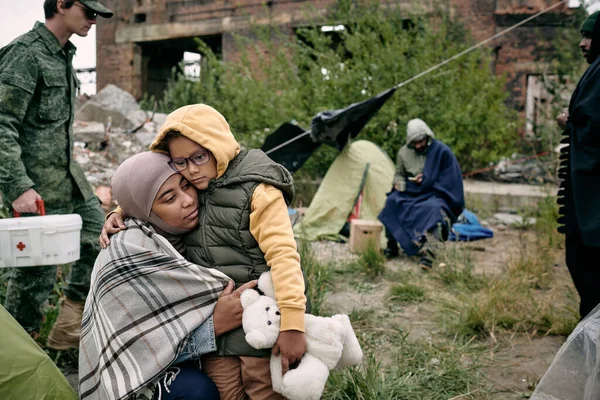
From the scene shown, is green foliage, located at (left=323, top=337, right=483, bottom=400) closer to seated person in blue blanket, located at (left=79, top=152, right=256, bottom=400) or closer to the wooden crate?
seated person in blue blanket, located at (left=79, top=152, right=256, bottom=400)

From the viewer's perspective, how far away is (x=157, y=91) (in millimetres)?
15125

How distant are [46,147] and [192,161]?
1412mm

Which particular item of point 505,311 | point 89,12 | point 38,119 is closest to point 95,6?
point 89,12

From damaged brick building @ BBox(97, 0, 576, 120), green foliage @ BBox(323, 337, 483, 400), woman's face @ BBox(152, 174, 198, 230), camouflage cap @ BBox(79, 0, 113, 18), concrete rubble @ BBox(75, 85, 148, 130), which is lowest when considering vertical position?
green foliage @ BBox(323, 337, 483, 400)

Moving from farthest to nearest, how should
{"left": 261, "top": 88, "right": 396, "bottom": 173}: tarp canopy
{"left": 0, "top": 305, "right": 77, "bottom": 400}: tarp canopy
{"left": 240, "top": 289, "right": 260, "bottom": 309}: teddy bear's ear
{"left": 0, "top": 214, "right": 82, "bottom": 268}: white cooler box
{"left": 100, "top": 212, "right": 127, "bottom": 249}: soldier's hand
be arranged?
{"left": 261, "top": 88, "right": 396, "bottom": 173}: tarp canopy → {"left": 0, "top": 214, "right": 82, "bottom": 268}: white cooler box → {"left": 100, "top": 212, "right": 127, "bottom": 249}: soldier's hand → {"left": 240, "top": 289, "right": 260, "bottom": 309}: teddy bear's ear → {"left": 0, "top": 305, "right": 77, "bottom": 400}: tarp canopy

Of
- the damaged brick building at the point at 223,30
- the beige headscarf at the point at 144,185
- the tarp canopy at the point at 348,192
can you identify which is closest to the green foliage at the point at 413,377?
the beige headscarf at the point at 144,185

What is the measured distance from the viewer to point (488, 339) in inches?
126

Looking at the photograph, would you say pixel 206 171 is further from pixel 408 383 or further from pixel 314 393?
pixel 408 383

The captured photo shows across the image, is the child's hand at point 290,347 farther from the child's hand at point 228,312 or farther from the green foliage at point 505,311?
the green foliage at point 505,311

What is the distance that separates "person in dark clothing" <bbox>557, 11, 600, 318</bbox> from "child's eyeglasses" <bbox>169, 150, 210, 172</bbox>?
1.68 meters

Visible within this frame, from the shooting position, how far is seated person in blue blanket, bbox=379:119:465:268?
5184 millimetres

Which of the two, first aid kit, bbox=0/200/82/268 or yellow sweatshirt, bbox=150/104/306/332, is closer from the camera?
yellow sweatshirt, bbox=150/104/306/332

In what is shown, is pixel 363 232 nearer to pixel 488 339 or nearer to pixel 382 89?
pixel 488 339

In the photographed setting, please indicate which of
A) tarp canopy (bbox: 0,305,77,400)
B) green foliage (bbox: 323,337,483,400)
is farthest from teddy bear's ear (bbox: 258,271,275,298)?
green foliage (bbox: 323,337,483,400)
